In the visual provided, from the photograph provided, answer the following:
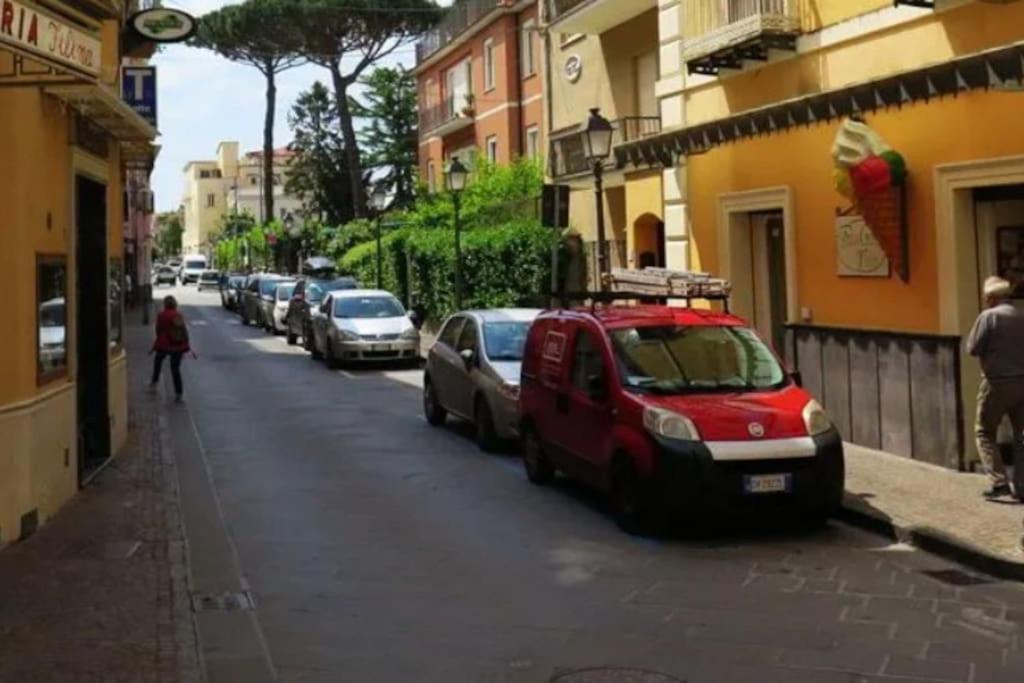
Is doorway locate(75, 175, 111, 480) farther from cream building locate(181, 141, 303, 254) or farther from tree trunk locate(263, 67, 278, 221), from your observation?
cream building locate(181, 141, 303, 254)

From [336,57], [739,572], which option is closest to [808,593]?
[739,572]

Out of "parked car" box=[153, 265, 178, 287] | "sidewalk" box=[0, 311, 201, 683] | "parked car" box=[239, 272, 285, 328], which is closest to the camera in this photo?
"sidewalk" box=[0, 311, 201, 683]

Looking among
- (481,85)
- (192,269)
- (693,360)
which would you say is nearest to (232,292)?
(481,85)

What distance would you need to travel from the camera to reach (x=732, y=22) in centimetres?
1440

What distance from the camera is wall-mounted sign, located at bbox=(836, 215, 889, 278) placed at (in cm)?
1227

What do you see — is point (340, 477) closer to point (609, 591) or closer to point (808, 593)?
point (609, 591)

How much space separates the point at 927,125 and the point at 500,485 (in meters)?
5.41

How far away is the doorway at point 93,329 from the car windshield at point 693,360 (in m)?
5.57

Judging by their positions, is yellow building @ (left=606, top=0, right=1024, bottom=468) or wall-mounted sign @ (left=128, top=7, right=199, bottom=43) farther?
wall-mounted sign @ (left=128, top=7, right=199, bottom=43)

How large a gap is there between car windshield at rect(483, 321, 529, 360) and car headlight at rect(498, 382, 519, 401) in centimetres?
81

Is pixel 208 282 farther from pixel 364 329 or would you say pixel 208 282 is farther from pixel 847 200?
pixel 847 200

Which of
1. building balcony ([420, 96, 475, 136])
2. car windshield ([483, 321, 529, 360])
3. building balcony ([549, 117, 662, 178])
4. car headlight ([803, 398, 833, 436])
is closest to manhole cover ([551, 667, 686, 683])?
car headlight ([803, 398, 833, 436])

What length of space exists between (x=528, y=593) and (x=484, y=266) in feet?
65.8

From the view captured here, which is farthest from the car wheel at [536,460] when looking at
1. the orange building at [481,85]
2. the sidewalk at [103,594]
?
the orange building at [481,85]
